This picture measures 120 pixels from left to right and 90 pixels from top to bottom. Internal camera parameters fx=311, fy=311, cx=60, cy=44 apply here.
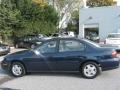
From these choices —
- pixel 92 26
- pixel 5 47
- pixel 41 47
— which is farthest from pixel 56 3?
pixel 41 47

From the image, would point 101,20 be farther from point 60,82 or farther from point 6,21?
point 60,82

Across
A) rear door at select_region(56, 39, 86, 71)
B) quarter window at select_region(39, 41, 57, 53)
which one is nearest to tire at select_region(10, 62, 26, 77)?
quarter window at select_region(39, 41, 57, 53)

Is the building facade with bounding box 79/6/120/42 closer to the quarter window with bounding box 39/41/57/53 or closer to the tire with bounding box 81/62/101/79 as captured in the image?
the quarter window with bounding box 39/41/57/53

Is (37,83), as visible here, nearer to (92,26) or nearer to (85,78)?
(85,78)

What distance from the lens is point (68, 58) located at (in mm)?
10703

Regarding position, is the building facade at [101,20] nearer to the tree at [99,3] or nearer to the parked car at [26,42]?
the parked car at [26,42]

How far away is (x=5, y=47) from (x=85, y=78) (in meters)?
11.9

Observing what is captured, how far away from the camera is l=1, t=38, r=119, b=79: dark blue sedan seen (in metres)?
10.5

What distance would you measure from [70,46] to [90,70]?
1.09 metres

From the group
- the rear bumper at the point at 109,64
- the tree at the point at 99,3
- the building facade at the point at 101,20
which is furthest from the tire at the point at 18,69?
the tree at the point at 99,3

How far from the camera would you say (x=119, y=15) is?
38250mm

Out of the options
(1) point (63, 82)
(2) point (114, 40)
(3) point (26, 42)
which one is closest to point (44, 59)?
(1) point (63, 82)

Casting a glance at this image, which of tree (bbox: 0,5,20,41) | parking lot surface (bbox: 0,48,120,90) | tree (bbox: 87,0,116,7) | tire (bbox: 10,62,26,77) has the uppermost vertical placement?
tree (bbox: 87,0,116,7)

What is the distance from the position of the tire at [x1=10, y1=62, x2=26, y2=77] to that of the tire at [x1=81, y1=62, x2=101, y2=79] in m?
2.30
